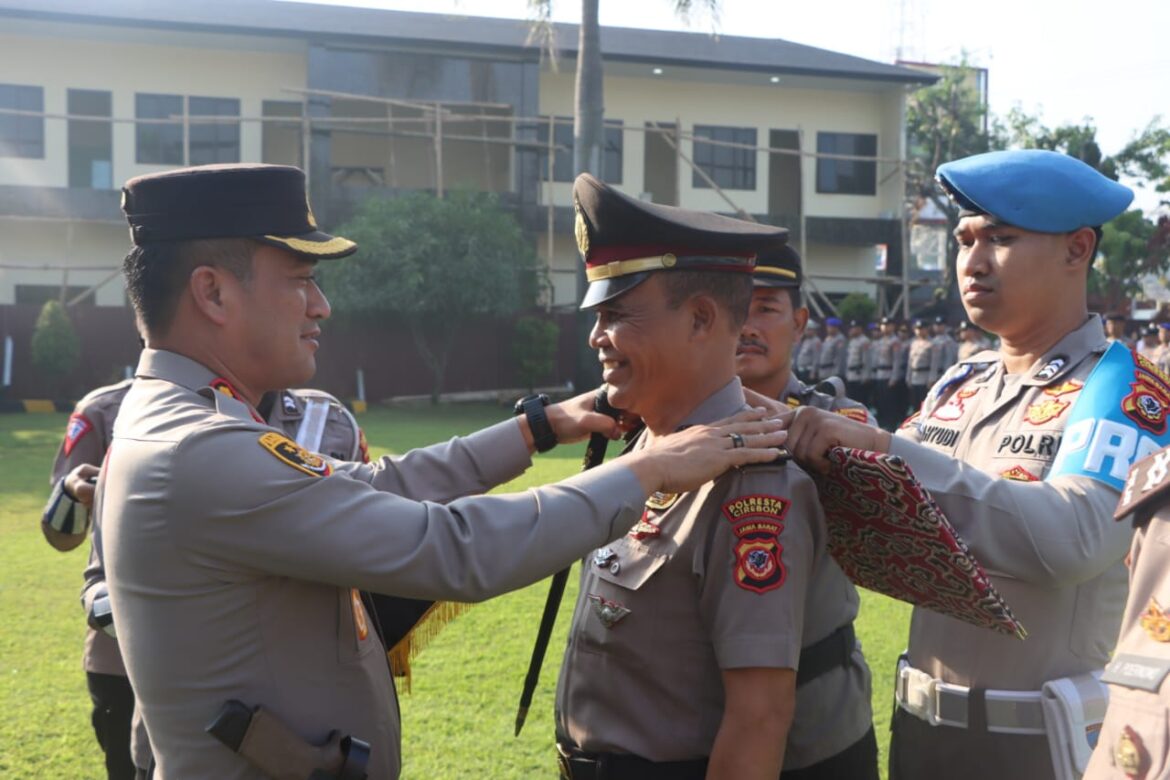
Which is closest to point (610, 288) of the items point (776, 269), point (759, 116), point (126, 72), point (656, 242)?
point (656, 242)

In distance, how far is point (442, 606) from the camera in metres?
2.90

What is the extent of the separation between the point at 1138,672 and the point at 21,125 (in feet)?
94.4

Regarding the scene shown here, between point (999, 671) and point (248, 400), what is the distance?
1.86 m

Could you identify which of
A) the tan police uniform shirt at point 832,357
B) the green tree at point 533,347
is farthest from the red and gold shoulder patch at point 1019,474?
the tan police uniform shirt at point 832,357

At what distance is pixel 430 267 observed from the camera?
22469 mm

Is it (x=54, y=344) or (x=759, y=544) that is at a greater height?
(x=759, y=544)

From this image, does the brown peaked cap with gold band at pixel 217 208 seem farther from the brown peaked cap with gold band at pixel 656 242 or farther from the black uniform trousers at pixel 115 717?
the black uniform trousers at pixel 115 717

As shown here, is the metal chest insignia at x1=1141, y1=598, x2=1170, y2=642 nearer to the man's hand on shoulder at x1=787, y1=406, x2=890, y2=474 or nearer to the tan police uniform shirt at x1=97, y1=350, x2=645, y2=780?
the man's hand on shoulder at x1=787, y1=406, x2=890, y2=474

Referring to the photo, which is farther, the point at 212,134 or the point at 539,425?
the point at 212,134

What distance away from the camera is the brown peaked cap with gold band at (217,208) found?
7.61 ft

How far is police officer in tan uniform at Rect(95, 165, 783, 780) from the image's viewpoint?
2053 millimetres

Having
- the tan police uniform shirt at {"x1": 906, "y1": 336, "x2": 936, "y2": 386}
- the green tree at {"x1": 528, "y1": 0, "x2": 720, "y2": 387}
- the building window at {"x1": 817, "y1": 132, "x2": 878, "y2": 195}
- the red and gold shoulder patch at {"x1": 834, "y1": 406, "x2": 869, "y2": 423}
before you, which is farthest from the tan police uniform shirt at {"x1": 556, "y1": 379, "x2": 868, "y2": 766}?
the building window at {"x1": 817, "y1": 132, "x2": 878, "y2": 195}

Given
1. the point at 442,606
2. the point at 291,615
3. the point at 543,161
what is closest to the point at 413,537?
the point at 291,615

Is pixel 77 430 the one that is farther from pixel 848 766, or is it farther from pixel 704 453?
pixel 848 766
